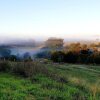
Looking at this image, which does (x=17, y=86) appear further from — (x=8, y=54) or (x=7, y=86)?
(x=8, y=54)

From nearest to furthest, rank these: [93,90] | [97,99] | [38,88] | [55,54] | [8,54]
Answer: [97,99] → [38,88] → [93,90] → [8,54] → [55,54]

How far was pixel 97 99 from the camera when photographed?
11.8m

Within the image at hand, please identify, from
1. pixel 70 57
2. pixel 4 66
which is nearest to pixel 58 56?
pixel 70 57

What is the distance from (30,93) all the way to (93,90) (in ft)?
9.80

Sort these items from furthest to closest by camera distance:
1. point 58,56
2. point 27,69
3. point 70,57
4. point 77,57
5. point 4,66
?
point 77,57
point 70,57
point 58,56
point 4,66
point 27,69

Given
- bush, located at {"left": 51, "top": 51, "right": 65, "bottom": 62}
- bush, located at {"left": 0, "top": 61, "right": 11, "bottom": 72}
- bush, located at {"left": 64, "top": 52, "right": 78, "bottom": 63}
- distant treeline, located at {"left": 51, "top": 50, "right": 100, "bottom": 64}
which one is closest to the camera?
bush, located at {"left": 0, "top": 61, "right": 11, "bottom": 72}

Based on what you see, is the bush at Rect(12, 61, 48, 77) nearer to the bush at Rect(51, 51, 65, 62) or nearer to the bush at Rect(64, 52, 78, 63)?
the bush at Rect(51, 51, 65, 62)

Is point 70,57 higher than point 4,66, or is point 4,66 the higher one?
point 4,66

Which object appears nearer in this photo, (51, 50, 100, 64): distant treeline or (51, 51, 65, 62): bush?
(51, 51, 65, 62): bush

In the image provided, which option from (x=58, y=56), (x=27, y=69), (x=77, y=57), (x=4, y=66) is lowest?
(x=77, y=57)

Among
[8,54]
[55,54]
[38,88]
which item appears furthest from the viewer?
[55,54]

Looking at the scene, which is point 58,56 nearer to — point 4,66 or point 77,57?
point 77,57

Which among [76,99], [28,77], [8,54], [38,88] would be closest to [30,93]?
[38,88]

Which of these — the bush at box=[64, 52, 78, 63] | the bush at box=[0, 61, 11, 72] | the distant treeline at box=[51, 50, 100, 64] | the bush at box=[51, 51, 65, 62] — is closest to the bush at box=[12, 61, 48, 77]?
the bush at box=[0, 61, 11, 72]
